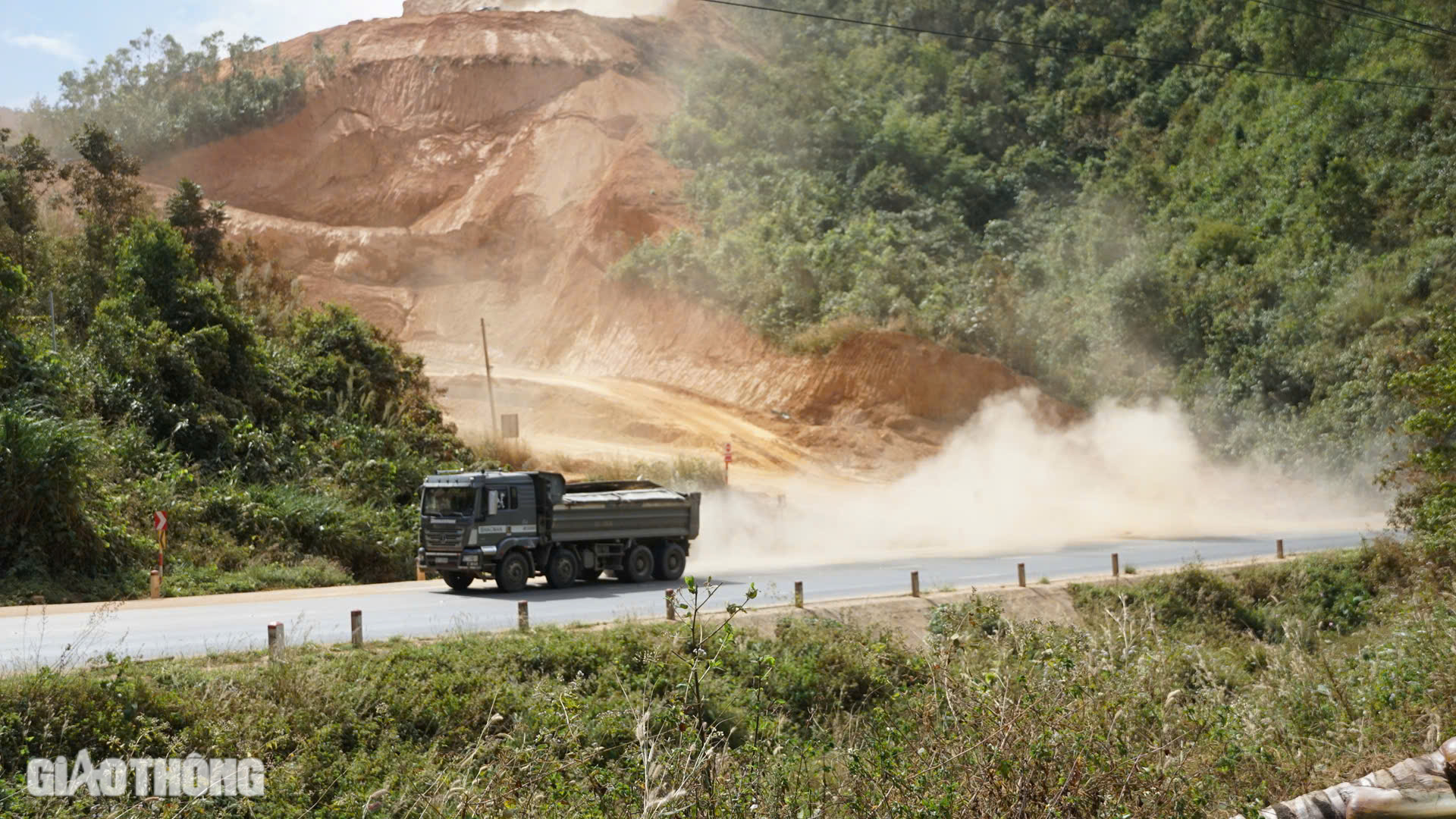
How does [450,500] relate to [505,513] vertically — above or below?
above

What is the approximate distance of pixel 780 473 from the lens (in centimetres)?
4431

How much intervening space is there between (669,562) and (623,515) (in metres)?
1.54

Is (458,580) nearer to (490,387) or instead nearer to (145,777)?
(145,777)

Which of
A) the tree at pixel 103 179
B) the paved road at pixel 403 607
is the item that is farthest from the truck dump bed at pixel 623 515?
the tree at pixel 103 179

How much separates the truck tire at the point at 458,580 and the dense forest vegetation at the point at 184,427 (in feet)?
12.1

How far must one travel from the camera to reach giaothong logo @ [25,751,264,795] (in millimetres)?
9242

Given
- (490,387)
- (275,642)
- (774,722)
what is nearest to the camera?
(774,722)

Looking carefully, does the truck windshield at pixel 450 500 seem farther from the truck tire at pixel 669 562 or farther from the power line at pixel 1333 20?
the power line at pixel 1333 20

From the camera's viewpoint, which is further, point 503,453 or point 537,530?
point 503,453

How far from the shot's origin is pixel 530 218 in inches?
2618

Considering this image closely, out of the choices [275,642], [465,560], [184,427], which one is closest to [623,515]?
[465,560]

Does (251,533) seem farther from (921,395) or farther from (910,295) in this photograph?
(910,295)

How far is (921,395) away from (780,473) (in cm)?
868

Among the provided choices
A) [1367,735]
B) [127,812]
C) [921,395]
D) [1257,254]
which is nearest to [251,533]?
[127,812]
